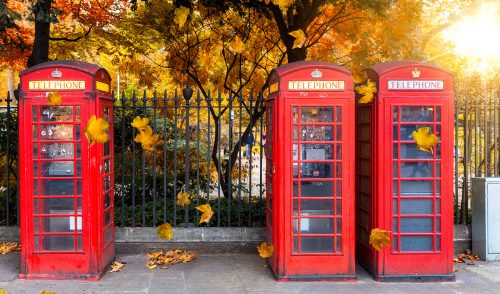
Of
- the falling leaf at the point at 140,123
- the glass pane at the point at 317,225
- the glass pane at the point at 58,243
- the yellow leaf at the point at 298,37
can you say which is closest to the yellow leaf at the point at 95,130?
the glass pane at the point at 58,243

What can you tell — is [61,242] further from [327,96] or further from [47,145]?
[327,96]

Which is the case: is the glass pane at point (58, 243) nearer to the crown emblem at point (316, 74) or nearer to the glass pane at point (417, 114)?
the crown emblem at point (316, 74)

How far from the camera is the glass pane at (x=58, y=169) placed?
6.03 meters

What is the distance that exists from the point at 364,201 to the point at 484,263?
2.00 meters

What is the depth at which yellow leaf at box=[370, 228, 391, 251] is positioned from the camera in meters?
5.96

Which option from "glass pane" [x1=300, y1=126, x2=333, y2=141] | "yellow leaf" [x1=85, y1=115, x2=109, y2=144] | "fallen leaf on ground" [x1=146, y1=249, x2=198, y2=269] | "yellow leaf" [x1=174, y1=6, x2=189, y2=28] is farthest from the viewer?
"yellow leaf" [x1=174, y1=6, x2=189, y2=28]

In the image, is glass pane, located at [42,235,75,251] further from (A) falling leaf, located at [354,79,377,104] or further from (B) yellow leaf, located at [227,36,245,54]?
(B) yellow leaf, located at [227,36,245,54]

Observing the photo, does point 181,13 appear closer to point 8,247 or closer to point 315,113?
point 315,113

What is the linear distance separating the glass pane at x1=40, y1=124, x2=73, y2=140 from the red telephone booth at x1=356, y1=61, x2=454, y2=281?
3.71m

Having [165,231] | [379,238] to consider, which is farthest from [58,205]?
[379,238]

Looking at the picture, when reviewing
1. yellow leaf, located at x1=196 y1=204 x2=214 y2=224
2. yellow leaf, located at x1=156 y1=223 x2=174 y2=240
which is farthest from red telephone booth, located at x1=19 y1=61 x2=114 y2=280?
yellow leaf, located at x1=196 y1=204 x2=214 y2=224

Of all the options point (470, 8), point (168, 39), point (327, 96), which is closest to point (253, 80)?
point (168, 39)

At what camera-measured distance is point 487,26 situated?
13.7 meters

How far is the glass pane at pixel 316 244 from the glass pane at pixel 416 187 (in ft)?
3.59
